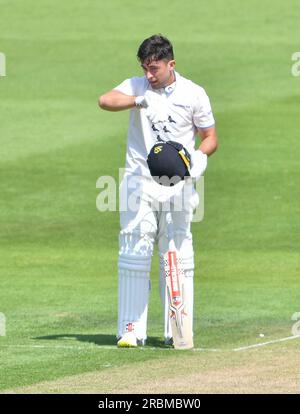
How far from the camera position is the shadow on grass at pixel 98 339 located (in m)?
11.3

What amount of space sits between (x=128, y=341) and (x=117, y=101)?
1873mm

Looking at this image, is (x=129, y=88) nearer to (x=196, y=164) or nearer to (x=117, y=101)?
(x=117, y=101)

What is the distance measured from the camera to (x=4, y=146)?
79.7ft

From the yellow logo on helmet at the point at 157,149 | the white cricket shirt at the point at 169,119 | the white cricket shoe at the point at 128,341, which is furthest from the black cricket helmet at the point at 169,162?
the white cricket shoe at the point at 128,341

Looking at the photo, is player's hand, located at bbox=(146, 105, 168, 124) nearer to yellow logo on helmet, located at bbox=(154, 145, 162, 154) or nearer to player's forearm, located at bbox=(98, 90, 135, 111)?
player's forearm, located at bbox=(98, 90, 135, 111)

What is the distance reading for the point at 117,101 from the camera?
11.0m

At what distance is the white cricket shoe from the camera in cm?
1103

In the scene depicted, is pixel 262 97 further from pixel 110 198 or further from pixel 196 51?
pixel 110 198

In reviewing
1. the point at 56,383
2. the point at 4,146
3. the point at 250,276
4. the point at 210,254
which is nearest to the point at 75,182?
the point at 4,146

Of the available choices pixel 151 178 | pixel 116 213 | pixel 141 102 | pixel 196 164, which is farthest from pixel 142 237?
pixel 116 213

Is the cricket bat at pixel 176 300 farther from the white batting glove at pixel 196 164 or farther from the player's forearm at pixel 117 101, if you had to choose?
the player's forearm at pixel 117 101

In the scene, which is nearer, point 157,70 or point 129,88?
point 157,70

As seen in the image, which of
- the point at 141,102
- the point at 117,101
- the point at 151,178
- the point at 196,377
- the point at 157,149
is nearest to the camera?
the point at 196,377

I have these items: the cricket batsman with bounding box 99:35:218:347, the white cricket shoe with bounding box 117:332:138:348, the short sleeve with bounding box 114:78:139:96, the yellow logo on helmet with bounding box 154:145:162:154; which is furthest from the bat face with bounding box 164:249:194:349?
the short sleeve with bounding box 114:78:139:96
